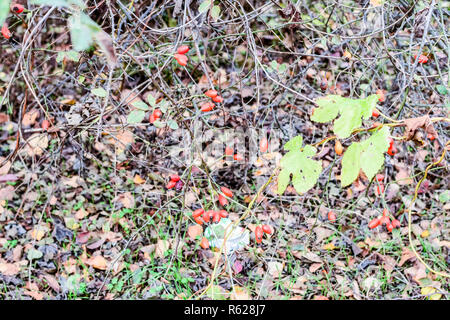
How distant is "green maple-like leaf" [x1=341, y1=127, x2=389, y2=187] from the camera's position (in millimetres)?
1489

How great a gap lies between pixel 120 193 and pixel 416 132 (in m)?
2.04

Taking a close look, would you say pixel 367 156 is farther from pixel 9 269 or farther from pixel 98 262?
pixel 9 269

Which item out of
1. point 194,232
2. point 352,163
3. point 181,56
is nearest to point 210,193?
point 194,232

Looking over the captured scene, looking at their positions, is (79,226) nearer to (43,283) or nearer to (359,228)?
(43,283)

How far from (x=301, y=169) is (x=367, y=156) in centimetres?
35

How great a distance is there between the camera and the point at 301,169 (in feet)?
5.97

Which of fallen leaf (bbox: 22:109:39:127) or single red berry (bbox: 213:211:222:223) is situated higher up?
fallen leaf (bbox: 22:109:39:127)

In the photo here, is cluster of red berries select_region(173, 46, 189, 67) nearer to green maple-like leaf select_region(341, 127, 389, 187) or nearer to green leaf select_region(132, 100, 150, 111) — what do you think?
green leaf select_region(132, 100, 150, 111)

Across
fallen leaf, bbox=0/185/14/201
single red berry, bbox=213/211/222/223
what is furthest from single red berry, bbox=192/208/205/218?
fallen leaf, bbox=0/185/14/201

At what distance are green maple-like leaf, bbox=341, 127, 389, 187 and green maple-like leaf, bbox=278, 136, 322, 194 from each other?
26cm

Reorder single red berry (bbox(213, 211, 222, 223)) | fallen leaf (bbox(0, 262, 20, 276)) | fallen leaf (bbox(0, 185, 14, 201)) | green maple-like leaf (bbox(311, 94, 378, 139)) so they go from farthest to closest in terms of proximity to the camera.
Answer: fallen leaf (bbox(0, 185, 14, 201)) → fallen leaf (bbox(0, 262, 20, 276)) → single red berry (bbox(213, 211, 222, 223)) → green maple-like leaf (bbox(311, 94, 378, 139))

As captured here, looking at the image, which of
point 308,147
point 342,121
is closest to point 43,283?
point 308,147
